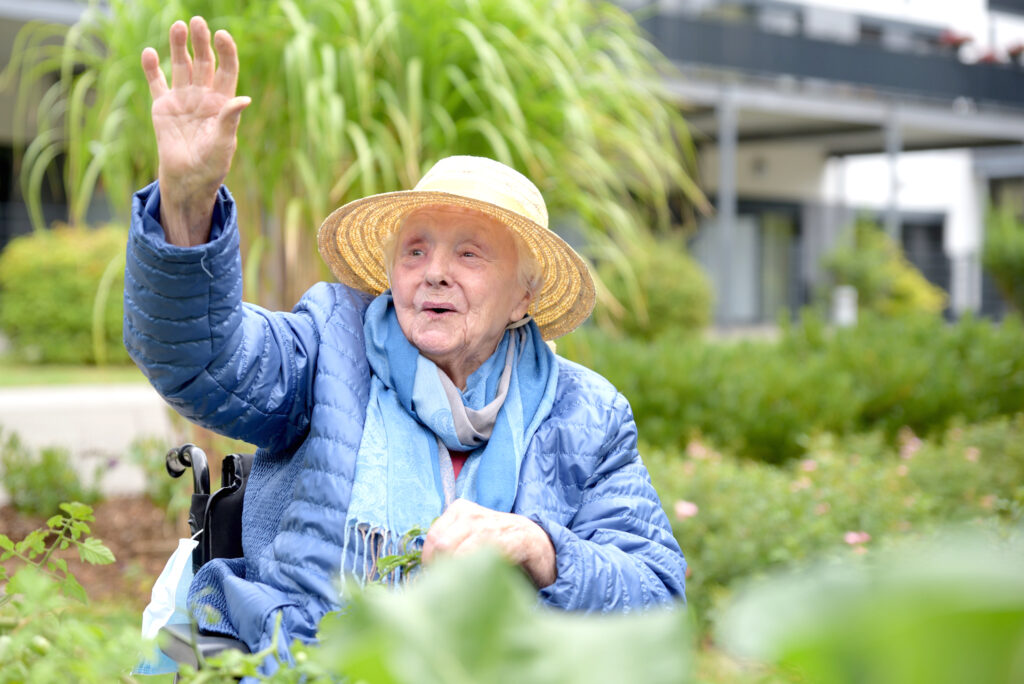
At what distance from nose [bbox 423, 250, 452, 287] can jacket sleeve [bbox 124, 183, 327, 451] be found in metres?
0.27

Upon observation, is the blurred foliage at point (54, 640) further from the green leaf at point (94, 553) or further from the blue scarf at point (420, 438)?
the blue scarf at point (420, 438)

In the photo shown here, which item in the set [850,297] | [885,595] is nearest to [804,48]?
[850,297]

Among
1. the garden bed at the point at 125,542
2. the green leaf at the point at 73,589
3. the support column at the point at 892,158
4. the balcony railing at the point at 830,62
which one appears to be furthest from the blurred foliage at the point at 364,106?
the support column at the point at 892,158

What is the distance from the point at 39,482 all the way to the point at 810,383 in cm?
→ 426

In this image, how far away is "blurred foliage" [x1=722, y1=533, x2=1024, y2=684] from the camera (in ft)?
0.91

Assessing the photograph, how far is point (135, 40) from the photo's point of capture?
12.9ft

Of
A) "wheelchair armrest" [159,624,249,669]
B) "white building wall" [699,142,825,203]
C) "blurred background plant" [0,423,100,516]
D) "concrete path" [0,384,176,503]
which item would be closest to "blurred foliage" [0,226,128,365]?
"concrete path" [0,384,176,503]

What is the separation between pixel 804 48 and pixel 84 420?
47.4 ft

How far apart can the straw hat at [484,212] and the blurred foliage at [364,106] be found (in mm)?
1200

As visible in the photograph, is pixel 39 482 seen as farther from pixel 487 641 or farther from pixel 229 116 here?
pixel 487 641

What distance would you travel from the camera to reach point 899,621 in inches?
11.1

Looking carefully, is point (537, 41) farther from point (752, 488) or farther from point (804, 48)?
point (804, 48)

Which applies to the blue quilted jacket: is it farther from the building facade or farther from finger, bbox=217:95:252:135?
the building facade

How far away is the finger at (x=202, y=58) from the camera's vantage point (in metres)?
1.72
